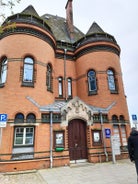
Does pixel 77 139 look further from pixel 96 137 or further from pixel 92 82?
pixel 92 82

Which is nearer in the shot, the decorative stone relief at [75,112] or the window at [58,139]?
the window at [58,139]

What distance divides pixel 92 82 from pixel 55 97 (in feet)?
12.2

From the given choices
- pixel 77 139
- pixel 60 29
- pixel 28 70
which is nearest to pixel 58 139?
pixel 77 139

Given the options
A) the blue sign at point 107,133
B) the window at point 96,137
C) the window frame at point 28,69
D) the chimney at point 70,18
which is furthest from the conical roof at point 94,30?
the window at point 96,137

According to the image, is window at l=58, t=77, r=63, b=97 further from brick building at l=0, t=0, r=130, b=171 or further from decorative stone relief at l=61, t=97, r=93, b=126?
decorative stone relief at l=61, t=97, r=93, b=126

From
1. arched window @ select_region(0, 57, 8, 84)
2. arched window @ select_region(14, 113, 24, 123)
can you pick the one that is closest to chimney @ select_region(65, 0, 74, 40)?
arched window @ select_region(0, 57, 8, 84)

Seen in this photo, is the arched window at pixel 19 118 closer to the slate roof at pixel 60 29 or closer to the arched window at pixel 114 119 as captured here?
the slate roof at pixel 60 29

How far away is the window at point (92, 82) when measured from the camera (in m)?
13.8

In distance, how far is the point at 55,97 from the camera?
45.0 feet

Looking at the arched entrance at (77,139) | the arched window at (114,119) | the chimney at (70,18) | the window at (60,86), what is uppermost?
the chimney at (70,18)

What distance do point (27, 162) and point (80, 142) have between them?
13.0ft

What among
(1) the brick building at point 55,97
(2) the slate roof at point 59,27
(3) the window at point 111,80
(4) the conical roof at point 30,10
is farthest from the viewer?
(2) the slate roof at point 59,27

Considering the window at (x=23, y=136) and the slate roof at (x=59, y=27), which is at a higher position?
the slate roof at (x=59, y=27)

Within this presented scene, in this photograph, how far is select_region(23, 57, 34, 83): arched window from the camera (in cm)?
1149
